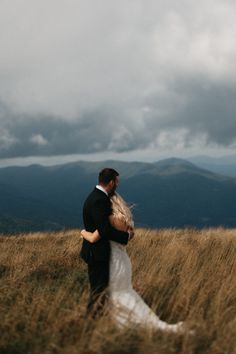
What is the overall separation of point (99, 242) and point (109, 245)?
0.46 ft

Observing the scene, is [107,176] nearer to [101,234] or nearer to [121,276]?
[101,234]

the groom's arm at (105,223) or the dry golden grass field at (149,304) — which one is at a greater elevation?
the groom's arm at (105,223)

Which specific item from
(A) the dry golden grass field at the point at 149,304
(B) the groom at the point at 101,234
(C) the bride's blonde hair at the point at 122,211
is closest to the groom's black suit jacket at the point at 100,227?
(B) the groom at the point at 101,234

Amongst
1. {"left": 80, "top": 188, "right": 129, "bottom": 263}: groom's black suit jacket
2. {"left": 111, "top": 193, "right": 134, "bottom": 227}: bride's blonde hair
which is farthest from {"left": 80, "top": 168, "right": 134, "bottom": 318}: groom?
{"left": 111, "top": 193, "right": 134, "bottom": 227}: bride's blonde hair

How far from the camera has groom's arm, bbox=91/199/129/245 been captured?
6219 mm

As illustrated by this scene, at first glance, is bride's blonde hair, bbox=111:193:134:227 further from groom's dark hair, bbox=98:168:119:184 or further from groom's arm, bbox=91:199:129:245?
groom's dark hair, bbox=98:168:119:184

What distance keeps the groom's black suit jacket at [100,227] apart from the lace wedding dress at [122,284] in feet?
0.28

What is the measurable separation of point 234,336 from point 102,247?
6.57ft

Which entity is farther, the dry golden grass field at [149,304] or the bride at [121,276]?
the bride at [121,276]

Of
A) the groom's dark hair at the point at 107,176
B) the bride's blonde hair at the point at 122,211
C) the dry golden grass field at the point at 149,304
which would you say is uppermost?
the groom's dark hair at the point at 107,176

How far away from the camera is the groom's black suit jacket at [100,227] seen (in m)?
6.23

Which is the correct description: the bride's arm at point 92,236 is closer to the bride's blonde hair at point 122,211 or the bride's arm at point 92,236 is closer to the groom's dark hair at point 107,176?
the bride's blonde hair at point 122,211

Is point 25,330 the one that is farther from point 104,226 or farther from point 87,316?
point 104,226

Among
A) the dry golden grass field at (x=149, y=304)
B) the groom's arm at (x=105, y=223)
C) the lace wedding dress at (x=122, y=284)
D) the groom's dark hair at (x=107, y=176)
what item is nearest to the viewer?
the dry golden grass field at (x=149, y=304)
